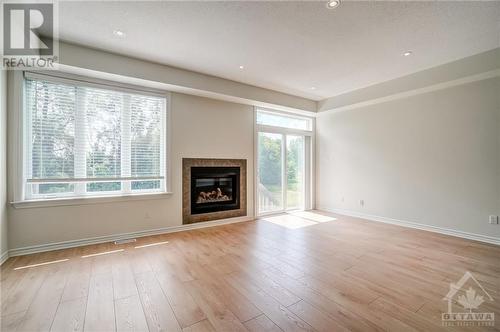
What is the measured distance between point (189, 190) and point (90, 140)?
182 centimetres

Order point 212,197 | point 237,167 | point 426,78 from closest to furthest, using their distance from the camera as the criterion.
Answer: point 426,78 → point 212,197 → point 237,167

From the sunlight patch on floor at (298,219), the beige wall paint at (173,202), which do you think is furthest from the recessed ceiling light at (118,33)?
the sunlight patch on floor at (298,219)

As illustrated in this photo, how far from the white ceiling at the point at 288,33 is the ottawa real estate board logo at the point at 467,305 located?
293 cm

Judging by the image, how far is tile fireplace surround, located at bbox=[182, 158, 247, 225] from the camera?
4.29 meters

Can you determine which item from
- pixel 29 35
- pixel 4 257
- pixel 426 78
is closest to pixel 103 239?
pixel 4 257

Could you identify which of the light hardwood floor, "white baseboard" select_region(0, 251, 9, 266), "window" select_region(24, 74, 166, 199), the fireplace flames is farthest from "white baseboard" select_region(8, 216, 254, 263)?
"window" select_region(24, 74, 166, 199)

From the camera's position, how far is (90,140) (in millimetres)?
3488

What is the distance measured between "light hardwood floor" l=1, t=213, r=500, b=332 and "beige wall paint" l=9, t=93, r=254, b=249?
0.99 ft

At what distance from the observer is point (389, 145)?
15.4ft

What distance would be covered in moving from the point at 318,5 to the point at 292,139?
146 inches

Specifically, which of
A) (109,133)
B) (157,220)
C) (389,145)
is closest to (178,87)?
(109,133)

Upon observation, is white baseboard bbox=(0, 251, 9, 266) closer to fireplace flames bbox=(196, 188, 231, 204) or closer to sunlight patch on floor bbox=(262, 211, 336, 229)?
fireplace flames bbox=(196, 188, 231, 204)

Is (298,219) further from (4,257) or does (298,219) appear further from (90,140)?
(4,257)

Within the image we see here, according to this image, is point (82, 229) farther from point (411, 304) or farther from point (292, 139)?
point (292, 139)
